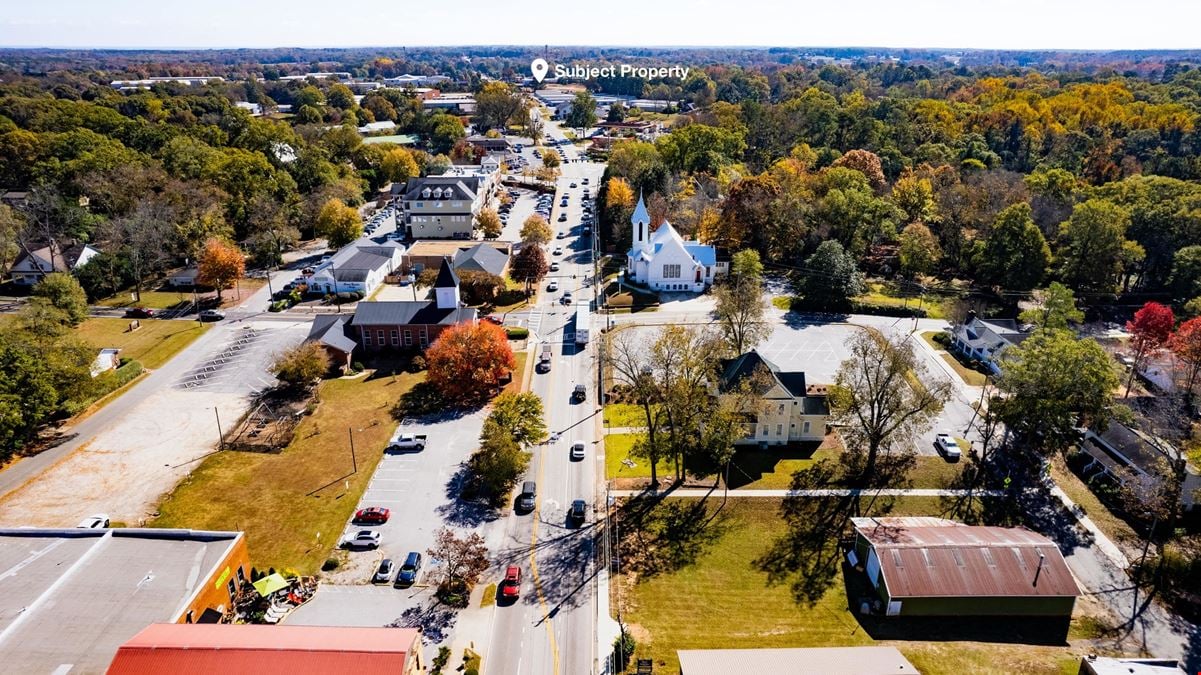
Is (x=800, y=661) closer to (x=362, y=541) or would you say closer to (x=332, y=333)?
(x=362, y=541)

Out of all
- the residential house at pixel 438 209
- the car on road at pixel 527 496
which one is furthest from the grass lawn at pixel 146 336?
the car on road at pixel 527 496

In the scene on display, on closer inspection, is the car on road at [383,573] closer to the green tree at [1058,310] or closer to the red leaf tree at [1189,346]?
the green tree at [1058,310]

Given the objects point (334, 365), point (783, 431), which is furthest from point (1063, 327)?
point (334, 365)

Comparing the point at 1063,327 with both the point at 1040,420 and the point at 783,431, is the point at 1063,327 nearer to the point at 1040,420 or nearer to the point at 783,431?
the point at 1040,420

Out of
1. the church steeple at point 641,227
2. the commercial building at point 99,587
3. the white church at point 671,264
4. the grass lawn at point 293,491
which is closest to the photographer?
the commercial building at point 99,587

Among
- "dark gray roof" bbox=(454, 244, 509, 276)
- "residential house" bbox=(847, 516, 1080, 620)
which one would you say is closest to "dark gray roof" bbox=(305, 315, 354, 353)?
"dark gray roof" bbox=(454, 244, 509, 276)

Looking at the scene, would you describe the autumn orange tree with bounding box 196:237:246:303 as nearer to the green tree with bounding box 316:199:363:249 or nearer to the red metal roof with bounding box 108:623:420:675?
the green tree with bounding box 316:199:363:249
